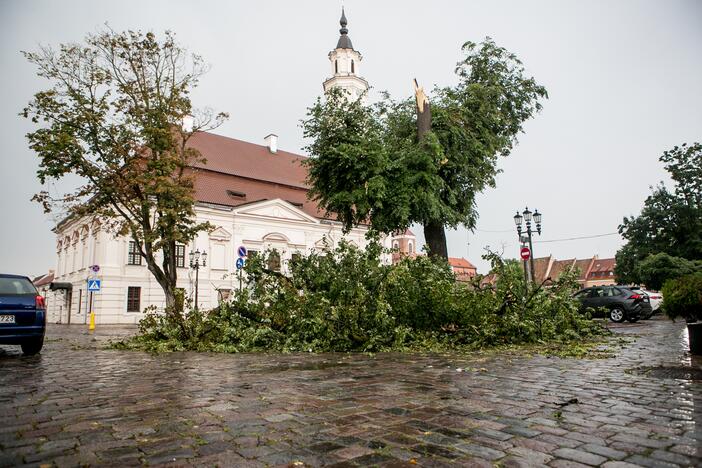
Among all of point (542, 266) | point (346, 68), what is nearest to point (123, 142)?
point (346, 68)

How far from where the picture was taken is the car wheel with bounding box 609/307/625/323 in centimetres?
2029

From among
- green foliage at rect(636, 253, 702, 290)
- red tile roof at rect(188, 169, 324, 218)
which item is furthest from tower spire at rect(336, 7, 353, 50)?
green foliage at rect(636, 253, 702, 290)

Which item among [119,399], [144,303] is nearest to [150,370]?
[119,399]

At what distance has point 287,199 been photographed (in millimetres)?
44656

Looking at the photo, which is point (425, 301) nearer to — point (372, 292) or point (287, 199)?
point (372, 292)

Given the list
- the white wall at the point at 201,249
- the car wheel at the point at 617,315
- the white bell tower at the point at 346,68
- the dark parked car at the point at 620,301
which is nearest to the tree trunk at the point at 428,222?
the dark parked car at the point at 620,301

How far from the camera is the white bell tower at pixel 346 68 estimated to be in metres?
54.6

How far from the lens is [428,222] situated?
750 inches

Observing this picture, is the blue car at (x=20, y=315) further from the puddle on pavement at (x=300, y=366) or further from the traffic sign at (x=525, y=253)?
the traffic sign at (x=525, y=253)

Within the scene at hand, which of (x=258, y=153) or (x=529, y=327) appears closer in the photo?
(x=529, y=327)

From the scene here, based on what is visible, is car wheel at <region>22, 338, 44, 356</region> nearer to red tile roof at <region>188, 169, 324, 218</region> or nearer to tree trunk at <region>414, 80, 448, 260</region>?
tree trunk at <region>414, 80, 448, 260</region>

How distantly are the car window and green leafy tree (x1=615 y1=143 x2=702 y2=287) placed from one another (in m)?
39.8

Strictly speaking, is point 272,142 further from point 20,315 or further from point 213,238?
point 20,315

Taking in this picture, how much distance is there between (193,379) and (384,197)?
43.4 ft
